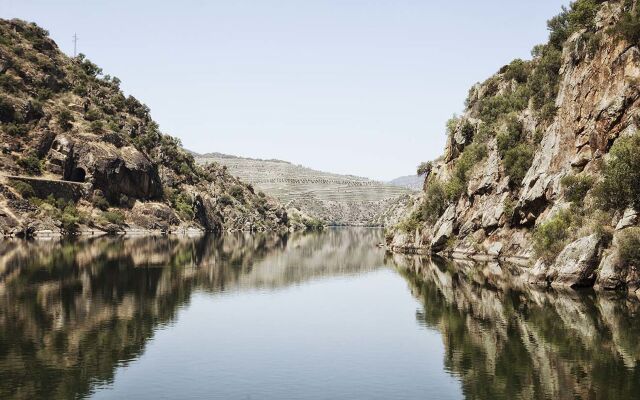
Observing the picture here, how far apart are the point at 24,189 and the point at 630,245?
426ft

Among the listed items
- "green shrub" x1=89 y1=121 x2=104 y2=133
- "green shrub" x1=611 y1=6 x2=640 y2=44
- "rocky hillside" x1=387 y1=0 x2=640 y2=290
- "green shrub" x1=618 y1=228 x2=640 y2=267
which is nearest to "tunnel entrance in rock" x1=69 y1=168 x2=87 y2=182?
"green shrub" x1=89 y1=121 x2=104 y2=133

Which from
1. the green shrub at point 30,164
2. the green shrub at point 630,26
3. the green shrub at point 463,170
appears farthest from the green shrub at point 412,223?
the green shrub at point 30,164

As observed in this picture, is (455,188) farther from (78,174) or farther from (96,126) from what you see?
(96,126)

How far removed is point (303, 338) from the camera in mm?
43219

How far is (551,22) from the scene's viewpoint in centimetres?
11319

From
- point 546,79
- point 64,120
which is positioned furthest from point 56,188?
point 546,79

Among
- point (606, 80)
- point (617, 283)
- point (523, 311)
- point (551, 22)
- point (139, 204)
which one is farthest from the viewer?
point (139, 204)

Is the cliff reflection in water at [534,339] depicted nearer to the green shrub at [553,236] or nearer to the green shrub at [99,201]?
the green shrub at [553,236]

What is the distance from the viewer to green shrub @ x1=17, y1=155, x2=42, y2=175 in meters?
157

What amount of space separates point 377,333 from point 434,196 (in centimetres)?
7881

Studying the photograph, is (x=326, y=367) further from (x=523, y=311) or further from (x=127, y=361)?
(x=523, y=311)

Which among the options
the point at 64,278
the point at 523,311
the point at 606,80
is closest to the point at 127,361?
the point at 523,311

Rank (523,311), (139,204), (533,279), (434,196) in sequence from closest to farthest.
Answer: (523,311), (533,279), (434,196), (139,204)

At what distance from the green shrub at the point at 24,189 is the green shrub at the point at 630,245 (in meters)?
128
